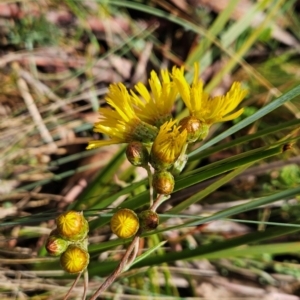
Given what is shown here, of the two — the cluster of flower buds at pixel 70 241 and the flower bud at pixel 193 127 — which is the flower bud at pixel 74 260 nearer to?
the cluster of flower buds at pixel 70 241

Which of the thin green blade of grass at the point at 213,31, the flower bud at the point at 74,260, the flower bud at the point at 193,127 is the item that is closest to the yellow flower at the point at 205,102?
the flower bud at the point at 193,127

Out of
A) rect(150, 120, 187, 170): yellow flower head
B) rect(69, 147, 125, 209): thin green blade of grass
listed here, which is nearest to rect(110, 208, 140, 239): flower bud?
rect(150, 120, 187, 170): yellow flower head

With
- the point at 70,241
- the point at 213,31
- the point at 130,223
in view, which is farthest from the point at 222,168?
the point at 213,31

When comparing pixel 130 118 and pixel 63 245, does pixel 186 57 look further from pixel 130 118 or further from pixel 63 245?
pixel 63 245

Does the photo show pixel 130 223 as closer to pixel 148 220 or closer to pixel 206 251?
pixel 148 220

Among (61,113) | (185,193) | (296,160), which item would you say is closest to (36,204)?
(61,113)

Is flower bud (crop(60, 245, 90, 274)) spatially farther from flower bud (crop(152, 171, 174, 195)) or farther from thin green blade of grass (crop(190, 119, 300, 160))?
thin green blade of grass (crop(190, 119, 300, 160))
